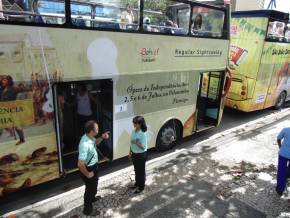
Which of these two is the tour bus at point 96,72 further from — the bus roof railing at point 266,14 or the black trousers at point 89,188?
the bus roof railing at point 266,14

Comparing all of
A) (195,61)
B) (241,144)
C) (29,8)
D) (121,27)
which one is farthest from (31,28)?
(241,144)

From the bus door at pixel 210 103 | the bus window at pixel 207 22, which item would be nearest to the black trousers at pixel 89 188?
the bus window at pixel 207 22

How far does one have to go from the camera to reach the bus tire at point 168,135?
6863 millimetres

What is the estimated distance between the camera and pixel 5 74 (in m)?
3.95

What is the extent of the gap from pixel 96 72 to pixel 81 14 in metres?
1.05

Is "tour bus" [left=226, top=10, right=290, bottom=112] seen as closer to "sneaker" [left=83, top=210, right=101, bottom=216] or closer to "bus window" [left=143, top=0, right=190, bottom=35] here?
"bus window" [left=143, top=0, right=190, bottom=35]

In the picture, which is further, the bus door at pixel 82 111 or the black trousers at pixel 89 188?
the bus door at pixel 82 111

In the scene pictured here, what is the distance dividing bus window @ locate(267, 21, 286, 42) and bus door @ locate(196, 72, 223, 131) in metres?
2.97

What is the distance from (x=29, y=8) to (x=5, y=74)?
3.51 ft

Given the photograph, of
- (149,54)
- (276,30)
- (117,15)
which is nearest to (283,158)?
(149,54)

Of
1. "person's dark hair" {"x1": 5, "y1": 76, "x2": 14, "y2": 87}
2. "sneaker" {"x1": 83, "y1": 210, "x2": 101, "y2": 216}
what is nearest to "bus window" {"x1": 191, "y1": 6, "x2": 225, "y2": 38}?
"person's dark hair" {"x1": 5, "y1": 76, "x2": 14, "y2": 87}

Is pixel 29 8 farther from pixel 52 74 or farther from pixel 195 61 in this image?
pixel 195 61

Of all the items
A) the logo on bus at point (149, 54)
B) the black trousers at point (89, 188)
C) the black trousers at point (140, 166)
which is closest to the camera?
the black trousers at point (89, 188)

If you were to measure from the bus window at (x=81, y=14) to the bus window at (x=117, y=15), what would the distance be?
12cm
